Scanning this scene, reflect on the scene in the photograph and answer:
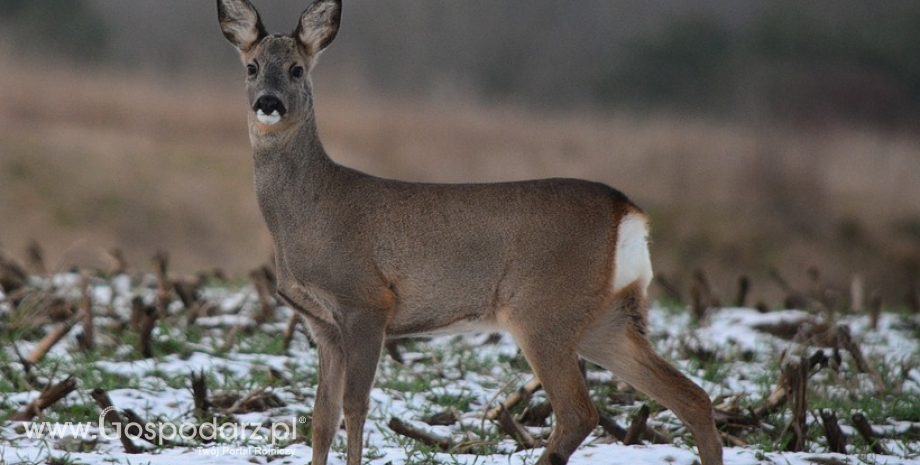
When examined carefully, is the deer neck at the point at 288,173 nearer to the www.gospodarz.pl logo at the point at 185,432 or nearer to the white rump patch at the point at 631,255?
the www.gospodarz.pl logo at the point at 185,432

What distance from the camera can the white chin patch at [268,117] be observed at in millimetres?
5227

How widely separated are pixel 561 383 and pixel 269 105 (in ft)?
5.40

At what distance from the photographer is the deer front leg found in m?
5.11

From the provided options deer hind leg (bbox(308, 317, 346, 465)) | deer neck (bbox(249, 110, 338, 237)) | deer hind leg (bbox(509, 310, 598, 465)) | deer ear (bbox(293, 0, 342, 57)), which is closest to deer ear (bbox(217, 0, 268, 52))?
deer ear (bbox(293, 0, 342, 57))

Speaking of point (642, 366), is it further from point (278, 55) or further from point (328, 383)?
point (278, 55)

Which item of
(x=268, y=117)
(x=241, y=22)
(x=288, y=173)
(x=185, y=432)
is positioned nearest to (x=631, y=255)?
(x=288, y=173)

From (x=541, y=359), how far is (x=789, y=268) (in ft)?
29.1

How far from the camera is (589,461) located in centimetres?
541

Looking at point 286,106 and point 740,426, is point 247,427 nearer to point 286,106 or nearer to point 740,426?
point 286,106

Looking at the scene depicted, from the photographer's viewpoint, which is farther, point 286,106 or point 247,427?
point 247,427

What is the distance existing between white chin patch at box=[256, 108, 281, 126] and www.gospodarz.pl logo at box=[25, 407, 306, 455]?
1452mm

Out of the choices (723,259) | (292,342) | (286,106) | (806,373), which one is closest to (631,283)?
(806,373)

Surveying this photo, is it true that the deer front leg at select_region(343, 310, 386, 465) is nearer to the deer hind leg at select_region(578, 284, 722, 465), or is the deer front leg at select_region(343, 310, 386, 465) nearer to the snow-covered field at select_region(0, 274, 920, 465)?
the snow-covered field at select_region(0, 274, 920, 465)

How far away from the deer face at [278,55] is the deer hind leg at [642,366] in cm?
159
